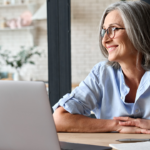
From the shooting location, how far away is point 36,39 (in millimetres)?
3619

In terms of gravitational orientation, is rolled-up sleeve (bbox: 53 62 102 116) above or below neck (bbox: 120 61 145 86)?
below

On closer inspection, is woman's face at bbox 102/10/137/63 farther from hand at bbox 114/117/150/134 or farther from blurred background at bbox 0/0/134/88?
blurred background at bbox 0/0/134/88

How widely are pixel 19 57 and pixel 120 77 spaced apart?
233 cm

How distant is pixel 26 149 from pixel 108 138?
0.42 m

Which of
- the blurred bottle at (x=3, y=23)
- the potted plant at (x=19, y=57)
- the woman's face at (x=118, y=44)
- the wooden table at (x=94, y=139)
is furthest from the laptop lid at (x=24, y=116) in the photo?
the blurred bottle at (x=3, y=23)

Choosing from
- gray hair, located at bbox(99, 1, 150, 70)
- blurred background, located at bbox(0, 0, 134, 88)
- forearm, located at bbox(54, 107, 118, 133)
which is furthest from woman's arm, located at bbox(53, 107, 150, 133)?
blurred background, located at bbox(0, 0, 134, 88)

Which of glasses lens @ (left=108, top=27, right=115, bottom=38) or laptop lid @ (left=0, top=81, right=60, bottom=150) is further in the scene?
glasses lens @ (left=108, top=27, right=115, bottom=38)

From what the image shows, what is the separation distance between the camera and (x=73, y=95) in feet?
4.76

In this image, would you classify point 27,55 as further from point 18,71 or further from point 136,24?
point 136,24

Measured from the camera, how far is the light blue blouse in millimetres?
1430

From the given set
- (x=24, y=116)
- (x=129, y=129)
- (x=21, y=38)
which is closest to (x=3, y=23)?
(x=21, y=38)

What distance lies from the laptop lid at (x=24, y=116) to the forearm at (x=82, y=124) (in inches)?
20.0

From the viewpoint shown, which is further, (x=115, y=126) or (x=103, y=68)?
(x=103, y=68)

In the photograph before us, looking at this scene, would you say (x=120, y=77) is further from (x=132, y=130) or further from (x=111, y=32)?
(x=132, y=130)
